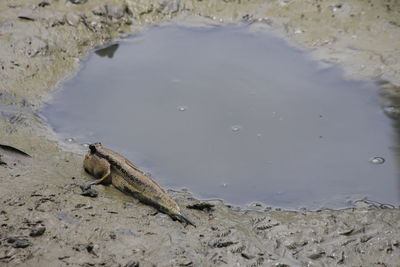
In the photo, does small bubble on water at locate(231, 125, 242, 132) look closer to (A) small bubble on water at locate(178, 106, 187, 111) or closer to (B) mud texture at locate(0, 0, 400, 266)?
(A) small bubble on water at locate(178, 106, 187, 111)

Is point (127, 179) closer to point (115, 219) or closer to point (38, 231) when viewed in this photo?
point (115, 219)

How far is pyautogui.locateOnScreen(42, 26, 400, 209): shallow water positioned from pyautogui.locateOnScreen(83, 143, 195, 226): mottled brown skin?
0.42 m

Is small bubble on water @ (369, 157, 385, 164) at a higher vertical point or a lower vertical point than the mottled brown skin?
lower

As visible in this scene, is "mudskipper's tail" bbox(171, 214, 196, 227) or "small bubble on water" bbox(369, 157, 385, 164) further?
"small bubble on water" bbox(369, 157, 385, 164)

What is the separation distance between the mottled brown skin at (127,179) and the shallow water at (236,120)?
0.42m

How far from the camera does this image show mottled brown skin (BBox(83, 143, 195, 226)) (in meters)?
3.91

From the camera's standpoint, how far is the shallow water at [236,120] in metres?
→ 4.48

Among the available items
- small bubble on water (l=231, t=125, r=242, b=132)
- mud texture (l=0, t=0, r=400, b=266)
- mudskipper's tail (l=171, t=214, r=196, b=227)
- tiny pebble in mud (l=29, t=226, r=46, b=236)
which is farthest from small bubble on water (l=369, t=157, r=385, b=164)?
tiny pebble in mud (l=29, t=226, r=46, b=236)

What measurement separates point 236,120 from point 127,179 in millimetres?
1437

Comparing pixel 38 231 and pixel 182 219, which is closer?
pixel 38 231

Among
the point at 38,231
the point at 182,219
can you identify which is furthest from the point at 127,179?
the point at 38,231

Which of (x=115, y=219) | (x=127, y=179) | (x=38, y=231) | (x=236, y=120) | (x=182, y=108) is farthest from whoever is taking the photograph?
(x=182, y=108)

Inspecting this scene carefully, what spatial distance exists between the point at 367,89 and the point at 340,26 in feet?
4.06

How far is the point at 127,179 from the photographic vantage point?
4113 mm
